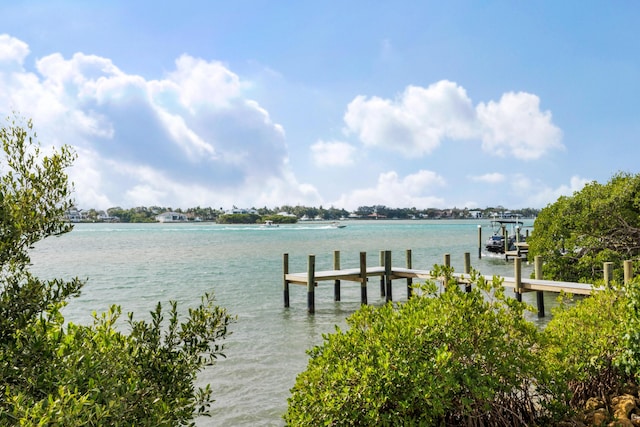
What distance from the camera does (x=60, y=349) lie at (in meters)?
3.07

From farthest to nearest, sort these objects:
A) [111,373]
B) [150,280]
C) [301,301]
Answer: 1. [150,280]
2. [301,301]
3. [111,373]

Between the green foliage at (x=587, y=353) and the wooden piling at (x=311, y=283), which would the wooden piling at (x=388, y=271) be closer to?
the wooden piling at (x=311, y=283)

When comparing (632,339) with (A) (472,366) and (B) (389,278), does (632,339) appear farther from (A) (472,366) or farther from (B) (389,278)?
(B) (389,278)

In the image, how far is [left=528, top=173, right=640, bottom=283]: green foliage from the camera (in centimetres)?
1900

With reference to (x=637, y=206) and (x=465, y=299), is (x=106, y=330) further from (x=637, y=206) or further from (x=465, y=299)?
(x=637, y=206)

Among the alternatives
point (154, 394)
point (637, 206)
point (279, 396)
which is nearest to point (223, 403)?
point (279, 396)

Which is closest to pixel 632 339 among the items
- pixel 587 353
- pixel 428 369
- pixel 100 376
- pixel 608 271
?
pixel 587 353

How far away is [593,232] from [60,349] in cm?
2119

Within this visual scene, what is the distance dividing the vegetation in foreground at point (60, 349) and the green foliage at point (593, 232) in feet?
58.9

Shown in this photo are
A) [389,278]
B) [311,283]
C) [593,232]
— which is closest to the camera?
[311,283]

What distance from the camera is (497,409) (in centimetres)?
507

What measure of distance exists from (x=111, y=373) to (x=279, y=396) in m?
7.23

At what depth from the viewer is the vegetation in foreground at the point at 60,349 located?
2.88 metres

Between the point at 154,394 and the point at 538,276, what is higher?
the point at 154,394
